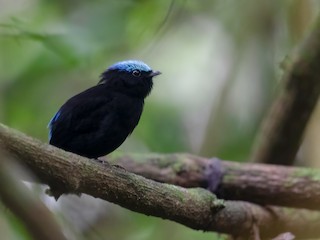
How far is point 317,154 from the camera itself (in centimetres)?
409

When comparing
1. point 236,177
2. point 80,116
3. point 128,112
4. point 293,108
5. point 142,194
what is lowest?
point 142,194

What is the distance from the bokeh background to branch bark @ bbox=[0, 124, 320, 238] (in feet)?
2.04

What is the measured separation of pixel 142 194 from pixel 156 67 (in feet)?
12.3

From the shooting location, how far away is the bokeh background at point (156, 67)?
4258 mm

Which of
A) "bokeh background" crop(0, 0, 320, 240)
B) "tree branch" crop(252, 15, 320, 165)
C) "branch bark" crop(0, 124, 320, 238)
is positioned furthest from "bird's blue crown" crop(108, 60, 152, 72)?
"tree branch" crop(252, 15, 320, 165)

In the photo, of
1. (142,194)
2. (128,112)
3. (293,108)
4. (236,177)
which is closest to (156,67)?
(293,108)

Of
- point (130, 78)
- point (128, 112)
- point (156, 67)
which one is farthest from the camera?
point (156, 67)

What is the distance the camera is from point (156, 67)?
6176 mm

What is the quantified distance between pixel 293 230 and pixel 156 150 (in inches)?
60.2

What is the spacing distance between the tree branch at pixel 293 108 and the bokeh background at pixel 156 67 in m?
0.16

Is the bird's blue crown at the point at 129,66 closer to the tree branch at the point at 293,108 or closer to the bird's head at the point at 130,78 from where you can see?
the bird's head at the point at 130,78

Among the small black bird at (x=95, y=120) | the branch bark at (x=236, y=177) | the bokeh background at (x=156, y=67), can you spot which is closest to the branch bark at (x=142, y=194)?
the branch bark at (x=236, y=177)

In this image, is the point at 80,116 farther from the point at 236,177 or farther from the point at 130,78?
the point at 236,177

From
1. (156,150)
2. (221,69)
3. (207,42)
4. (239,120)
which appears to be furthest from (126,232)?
(207,42)
